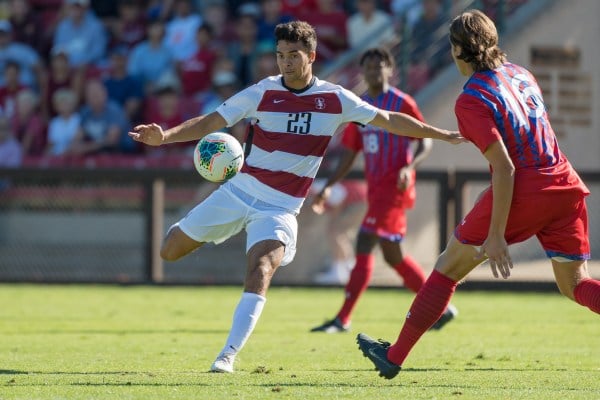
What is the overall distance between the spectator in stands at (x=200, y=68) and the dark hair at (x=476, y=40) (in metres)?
11.3

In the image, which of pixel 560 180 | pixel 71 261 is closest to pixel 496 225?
pixel 560 180

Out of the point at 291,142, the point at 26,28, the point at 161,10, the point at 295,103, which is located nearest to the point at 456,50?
the point at 295,103

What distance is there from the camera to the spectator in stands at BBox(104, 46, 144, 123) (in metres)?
17.6

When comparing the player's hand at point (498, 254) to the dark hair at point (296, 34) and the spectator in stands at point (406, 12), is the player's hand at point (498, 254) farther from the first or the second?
the spectator in stands at point (406, 12)

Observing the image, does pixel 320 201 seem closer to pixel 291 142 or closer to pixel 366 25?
pixel 291 142

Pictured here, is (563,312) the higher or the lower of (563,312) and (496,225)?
the lower

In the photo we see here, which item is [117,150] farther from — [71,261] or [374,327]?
[374,327]

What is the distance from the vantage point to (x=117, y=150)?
17.1 metres

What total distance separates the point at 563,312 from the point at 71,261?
265 inches

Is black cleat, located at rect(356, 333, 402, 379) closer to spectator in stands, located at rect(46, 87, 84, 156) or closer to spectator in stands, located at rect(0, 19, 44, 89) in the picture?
spectator in stands, located at rect(46, 87, 84, 156)

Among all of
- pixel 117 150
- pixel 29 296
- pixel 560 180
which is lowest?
pixel 29 296

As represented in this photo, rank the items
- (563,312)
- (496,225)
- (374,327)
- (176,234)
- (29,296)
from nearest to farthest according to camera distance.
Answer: (496,225) → (176,234) → (374,327) → (563,312) → (29,296)

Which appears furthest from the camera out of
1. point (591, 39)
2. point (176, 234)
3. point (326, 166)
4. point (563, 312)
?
point (591, 39)

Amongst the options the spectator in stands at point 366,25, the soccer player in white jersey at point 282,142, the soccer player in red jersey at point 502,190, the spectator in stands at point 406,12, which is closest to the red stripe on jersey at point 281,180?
the soccer player in white jersey at point 282,142
